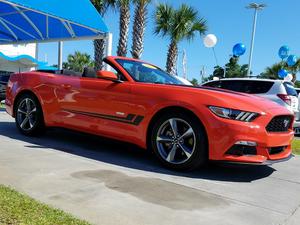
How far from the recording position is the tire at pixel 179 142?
4801 mm

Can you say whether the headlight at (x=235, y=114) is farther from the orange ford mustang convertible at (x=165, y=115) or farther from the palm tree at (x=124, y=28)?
the palm tree at (x=124, y=28)

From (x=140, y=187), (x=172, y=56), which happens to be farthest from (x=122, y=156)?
(x=172, y=56)

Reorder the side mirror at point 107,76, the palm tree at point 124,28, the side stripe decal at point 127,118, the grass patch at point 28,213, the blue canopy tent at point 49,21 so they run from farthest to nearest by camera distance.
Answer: the palm tree at point 124,28 → the blue canopy tent at point 49,21 → the side mirror at point 107,76 → the side stripe decal at point 127,118 → the grass patch at point 28,213

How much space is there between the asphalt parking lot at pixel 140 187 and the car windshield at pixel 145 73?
1.14m

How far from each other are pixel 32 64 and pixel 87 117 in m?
23.5

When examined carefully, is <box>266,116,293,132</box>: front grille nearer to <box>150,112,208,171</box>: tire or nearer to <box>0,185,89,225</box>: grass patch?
<box>150,112,208,171</box>: tire

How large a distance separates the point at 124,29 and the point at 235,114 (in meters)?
14.0

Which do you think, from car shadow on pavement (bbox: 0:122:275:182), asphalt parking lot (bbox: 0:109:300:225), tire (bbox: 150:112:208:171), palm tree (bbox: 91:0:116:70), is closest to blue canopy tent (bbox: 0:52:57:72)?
palm tree (bbox: 91:0:116:70)

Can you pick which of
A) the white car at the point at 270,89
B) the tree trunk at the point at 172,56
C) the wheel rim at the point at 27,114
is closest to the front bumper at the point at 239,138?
the wheel rim at the point at 27,114

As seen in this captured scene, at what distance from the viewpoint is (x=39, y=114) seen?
256 inches

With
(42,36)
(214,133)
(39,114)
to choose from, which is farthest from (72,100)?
(42,36)

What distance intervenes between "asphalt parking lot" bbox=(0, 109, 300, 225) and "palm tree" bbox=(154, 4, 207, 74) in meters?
15.3

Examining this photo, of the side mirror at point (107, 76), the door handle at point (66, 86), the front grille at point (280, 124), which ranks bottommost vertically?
the front grille at point (280, 124)

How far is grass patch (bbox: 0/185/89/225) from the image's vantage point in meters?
2.92
